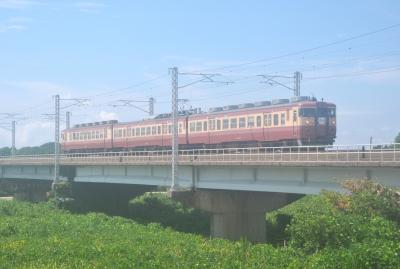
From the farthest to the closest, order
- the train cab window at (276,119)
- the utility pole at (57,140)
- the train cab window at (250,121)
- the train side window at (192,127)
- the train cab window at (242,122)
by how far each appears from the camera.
→ the utility pole at (57,140), the train side window at (192,127), the train cab window at (242,122), the train cab window at (250,121), the train cab window at (276,119)

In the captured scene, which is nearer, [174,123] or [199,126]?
[174,123]

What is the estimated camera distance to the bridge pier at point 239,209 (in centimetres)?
4584

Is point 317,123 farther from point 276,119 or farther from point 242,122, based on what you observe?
point 242,122

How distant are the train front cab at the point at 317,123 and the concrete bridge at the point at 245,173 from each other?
1228mm

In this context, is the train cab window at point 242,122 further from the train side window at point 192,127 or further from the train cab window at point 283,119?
the train side window at point 192,127

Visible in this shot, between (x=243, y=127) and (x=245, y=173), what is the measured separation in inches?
308

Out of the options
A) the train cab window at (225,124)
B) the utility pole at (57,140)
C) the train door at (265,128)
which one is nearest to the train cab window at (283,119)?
the train door at (265,128)

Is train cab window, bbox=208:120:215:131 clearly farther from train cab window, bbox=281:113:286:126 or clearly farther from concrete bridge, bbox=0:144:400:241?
train cab window, bbox=281:113:286:126

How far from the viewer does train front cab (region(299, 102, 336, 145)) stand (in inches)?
1666

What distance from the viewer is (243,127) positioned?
47.4 meters

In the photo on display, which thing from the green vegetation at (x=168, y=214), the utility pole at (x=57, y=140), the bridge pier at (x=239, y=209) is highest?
the utility pole at (x=57, y=140)

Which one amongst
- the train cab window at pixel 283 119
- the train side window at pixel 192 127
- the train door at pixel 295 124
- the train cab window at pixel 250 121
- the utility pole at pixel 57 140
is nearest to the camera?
the train door at pixel 295 124

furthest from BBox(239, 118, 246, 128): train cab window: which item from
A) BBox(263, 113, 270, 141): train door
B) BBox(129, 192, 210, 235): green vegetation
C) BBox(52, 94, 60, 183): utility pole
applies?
BBox(52, 94, 60, 183): utility pole

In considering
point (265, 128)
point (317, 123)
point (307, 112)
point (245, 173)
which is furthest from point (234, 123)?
point (245, 173)
